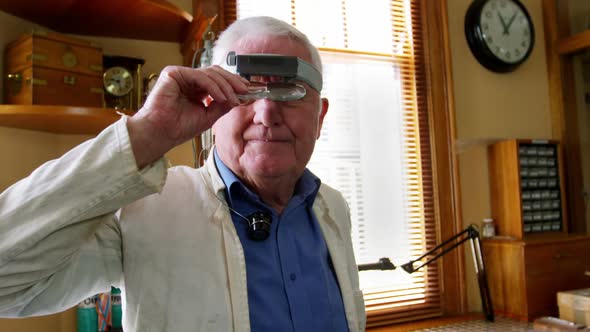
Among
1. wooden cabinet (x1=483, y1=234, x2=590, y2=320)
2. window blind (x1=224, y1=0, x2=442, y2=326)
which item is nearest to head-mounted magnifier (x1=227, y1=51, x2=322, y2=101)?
window blind (x1=224, y1=0, x2=442, y2=326)

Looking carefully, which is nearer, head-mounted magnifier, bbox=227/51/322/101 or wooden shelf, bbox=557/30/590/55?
head-mounted magnifier, bbox=227/51/322/101

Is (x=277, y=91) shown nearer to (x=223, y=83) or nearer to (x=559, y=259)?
(x=223, y=83)

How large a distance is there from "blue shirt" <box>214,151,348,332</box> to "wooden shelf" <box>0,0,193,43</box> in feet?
2.25

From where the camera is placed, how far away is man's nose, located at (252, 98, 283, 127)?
91 centimetres

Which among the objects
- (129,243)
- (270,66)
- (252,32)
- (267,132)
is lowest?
(129,243)

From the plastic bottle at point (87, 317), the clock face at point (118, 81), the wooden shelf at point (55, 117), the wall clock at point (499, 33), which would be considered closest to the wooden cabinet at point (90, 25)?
the wooden shelf at point (55, 117)

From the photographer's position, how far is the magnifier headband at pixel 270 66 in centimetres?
81

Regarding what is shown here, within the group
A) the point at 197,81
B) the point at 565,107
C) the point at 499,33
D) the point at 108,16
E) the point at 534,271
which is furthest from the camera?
the point at 565,107

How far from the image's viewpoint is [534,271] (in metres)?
2.10

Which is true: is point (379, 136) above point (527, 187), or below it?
above

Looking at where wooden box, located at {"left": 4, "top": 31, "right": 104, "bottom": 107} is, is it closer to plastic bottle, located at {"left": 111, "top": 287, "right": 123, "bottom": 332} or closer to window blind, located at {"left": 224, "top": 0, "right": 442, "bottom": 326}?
plastic bottle, located at {"left": 111, "top": 287, "right": 123, "bottom": 332}

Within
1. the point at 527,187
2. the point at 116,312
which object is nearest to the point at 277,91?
the point at 116,312

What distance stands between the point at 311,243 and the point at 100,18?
3.37 feet

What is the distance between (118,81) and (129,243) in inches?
33.5
